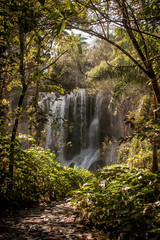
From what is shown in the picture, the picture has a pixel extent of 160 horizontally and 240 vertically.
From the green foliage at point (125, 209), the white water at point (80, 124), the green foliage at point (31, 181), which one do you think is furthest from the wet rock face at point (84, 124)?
the green foliage at point (125, 209)

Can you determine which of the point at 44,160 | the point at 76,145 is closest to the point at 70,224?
the point at 44,160

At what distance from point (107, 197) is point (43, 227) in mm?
802

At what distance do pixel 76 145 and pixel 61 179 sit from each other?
526 inches

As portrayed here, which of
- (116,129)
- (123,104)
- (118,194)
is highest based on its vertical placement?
(123,104)

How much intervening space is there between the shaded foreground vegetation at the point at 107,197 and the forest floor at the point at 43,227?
155 mm

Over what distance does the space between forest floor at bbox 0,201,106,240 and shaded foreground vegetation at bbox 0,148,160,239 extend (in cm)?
15

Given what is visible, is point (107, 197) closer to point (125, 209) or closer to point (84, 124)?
point (125, 209)

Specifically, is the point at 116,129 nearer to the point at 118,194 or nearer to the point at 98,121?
the point at 98,121

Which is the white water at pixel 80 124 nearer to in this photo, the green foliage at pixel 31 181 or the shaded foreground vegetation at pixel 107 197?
the green foliage at pixel 31 181

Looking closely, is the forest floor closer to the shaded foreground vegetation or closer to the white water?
the shaded foreground vegetation

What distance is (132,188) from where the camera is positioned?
230 cm

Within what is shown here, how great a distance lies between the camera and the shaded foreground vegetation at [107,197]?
1822mm

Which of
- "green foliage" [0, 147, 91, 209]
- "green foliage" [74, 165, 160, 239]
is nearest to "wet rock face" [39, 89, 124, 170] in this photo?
"green foliage" [0, 147, 91, 209]

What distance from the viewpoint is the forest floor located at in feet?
6.53
